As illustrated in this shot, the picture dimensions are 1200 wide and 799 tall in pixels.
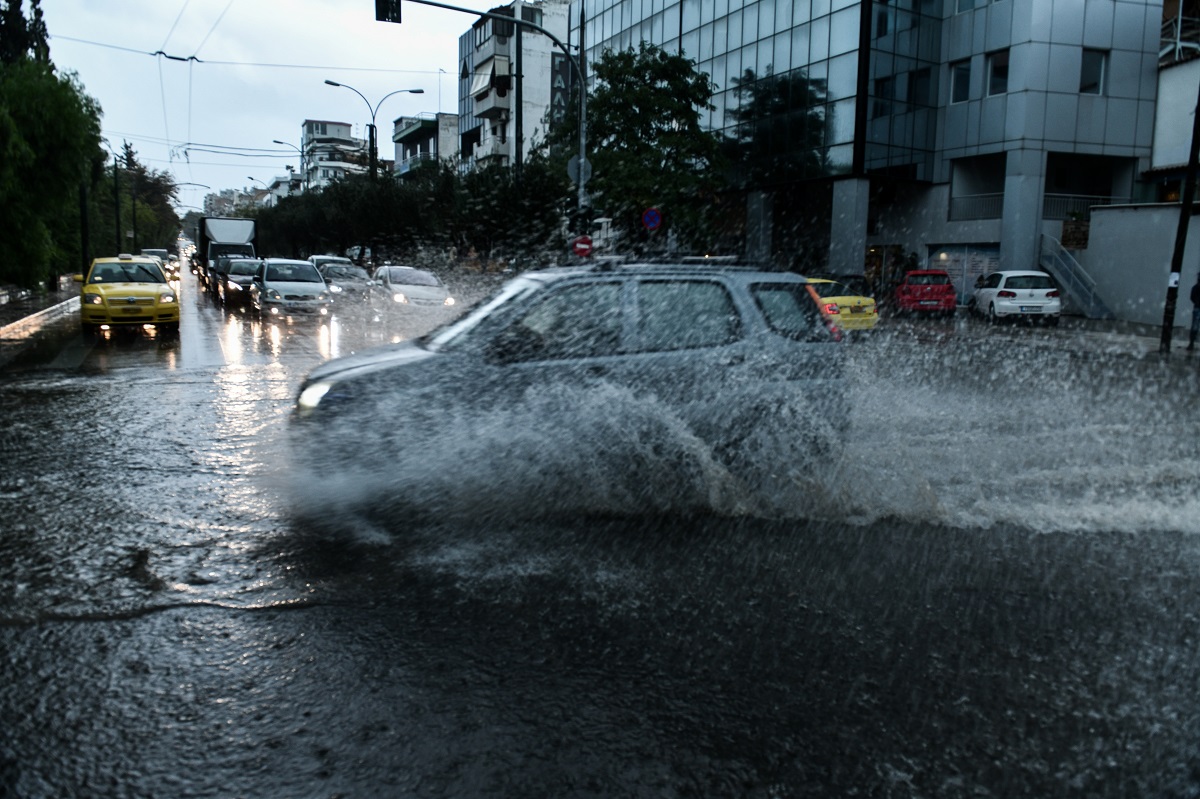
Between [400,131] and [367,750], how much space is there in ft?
312

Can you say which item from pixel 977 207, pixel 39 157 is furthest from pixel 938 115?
pixel 39 157

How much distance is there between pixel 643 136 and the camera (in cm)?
3052

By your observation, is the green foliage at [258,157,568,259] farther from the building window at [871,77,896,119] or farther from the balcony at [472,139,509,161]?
the balcony at [472,139,509,161]

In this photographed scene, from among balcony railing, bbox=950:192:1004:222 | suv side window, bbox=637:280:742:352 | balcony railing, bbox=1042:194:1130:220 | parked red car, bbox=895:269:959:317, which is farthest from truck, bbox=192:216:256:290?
suv side window, bbox=637:280:742:352

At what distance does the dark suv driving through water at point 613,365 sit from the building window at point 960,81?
3073 cm

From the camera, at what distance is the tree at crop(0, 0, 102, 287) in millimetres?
21750

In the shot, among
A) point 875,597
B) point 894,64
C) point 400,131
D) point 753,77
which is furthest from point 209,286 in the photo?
point 400,131

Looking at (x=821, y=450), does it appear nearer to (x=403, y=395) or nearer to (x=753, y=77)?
(x=403, y=395)

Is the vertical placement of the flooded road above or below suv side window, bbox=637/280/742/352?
below

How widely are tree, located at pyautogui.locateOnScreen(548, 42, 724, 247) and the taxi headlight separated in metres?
23.9

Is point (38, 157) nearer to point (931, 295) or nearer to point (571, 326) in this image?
point (571, 326)

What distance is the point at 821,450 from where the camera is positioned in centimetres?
606

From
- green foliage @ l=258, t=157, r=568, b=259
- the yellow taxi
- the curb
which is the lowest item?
the curb

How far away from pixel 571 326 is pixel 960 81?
32197 millimetres
